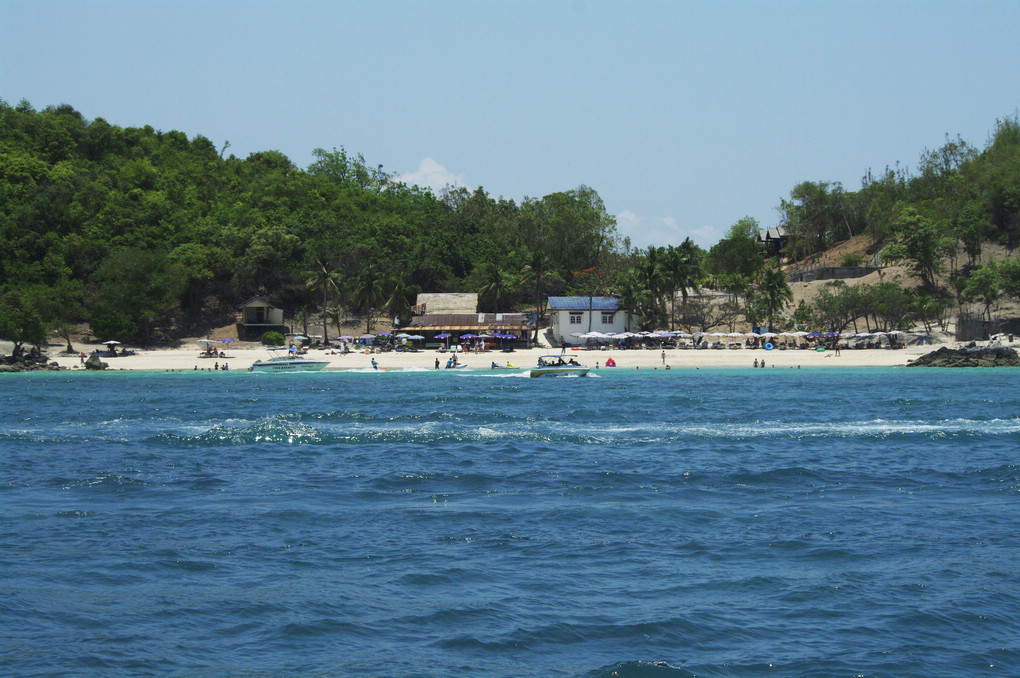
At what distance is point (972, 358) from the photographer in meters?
52.2

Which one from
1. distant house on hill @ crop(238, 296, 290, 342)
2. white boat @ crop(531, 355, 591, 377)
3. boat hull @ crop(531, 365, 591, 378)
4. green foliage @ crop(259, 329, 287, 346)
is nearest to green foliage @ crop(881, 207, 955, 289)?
white boat @ crop(531, 355, 591, 377)

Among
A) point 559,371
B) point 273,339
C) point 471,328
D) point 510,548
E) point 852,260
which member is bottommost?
point 510,548

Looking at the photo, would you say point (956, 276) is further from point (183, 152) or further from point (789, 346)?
point (183, 152)

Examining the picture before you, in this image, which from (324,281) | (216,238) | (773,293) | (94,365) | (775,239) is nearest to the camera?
(94,365)

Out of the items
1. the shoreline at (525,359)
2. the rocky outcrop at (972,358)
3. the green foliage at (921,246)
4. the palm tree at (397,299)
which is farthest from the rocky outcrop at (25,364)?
the green foliage at (921,246)

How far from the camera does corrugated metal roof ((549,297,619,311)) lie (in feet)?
210

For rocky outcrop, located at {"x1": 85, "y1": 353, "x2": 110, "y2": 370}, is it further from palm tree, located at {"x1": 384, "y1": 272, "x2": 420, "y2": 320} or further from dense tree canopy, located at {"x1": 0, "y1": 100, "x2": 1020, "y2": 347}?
palm tree, located at {"x1": 384, "y1": 272, "x2": 420, "y2": 320}

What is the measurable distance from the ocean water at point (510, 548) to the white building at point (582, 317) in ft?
119

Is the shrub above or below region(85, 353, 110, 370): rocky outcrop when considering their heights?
above

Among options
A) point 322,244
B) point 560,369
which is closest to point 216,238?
point 322,244

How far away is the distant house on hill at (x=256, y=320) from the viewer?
213 feet

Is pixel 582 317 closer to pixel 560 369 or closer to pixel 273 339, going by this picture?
pixel 560 369

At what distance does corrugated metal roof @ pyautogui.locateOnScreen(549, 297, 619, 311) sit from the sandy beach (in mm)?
4693

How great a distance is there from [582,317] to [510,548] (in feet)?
169
